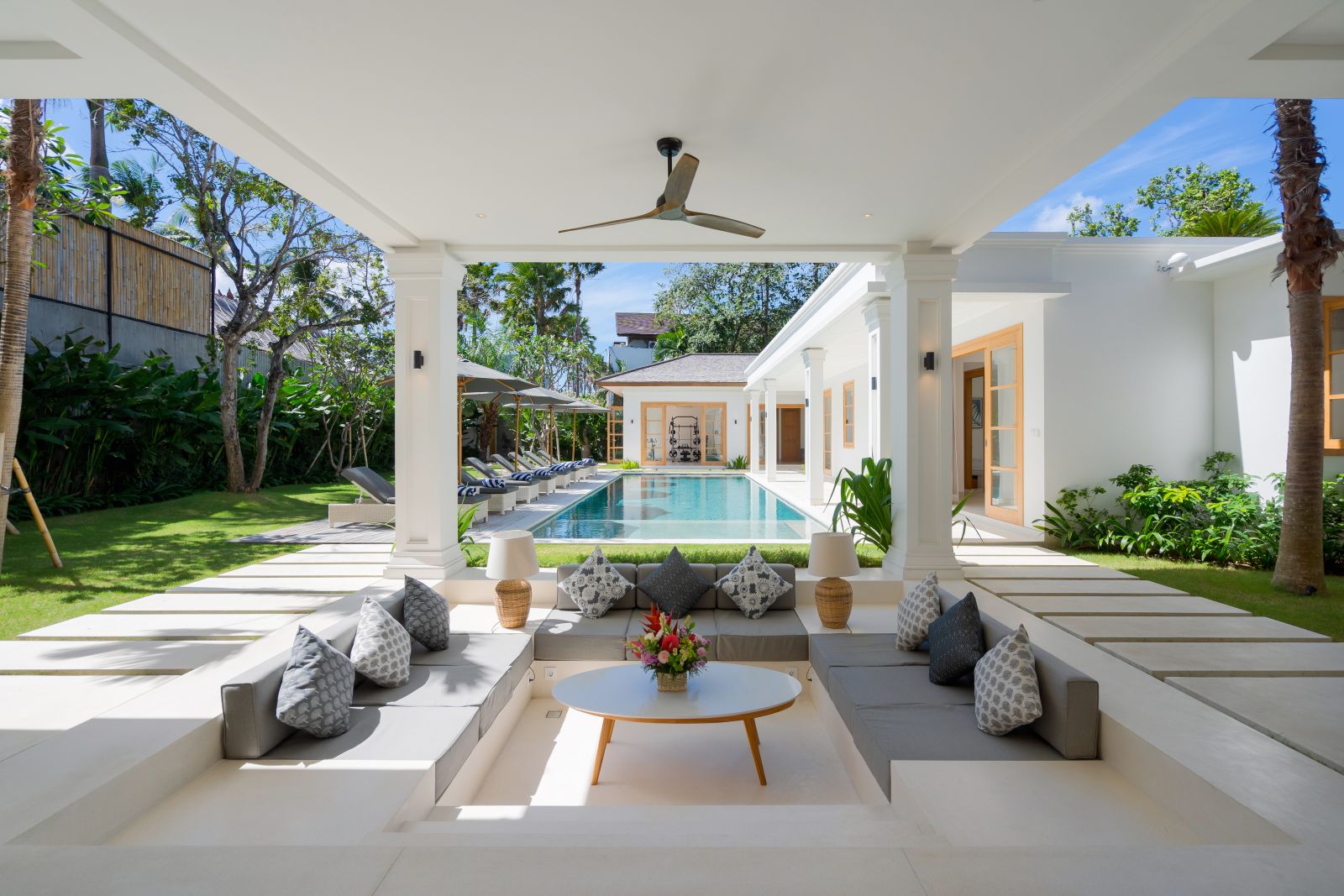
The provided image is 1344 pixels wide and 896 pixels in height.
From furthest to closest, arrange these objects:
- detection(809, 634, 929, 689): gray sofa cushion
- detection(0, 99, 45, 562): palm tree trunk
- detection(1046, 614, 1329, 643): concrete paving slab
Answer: detection(0, 99, 45, 562): palm tree trunk, detection(1046, 614, 1329, 643): concrete paving slab, detection(809, 634, 929, 689): gray sofa cushion

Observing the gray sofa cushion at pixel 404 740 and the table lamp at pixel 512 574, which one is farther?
the table lamp at pixel 512 574

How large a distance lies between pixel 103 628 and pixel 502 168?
4.04m

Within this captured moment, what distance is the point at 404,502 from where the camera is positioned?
6211 mm

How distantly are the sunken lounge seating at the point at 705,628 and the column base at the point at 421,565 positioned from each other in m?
1.25

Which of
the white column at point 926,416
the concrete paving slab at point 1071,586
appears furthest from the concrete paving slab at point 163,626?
the concrete paving slab at point 1071,586

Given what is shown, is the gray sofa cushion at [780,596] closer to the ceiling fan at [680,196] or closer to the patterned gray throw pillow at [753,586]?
the patterned gray throw pillow at [753,586]

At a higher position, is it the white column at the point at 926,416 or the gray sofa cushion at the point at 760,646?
the white column at the point at 926,416

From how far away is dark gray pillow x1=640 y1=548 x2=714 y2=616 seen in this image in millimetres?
5258

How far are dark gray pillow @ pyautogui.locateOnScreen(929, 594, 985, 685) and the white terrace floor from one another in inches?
24.2

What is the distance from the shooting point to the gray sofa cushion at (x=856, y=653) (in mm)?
4139

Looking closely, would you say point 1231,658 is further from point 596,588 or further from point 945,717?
point 596,588

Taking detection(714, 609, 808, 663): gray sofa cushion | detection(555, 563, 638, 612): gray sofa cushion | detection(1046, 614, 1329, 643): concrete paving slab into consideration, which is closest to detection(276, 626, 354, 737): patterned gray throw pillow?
detection(555, 563, 638, 612): gray sofa cushion

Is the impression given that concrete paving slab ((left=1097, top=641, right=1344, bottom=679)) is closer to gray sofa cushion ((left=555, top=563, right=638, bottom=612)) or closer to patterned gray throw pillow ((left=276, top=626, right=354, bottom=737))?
gray sofa cushion ((left=555, top=563, right=638, bottom=612))

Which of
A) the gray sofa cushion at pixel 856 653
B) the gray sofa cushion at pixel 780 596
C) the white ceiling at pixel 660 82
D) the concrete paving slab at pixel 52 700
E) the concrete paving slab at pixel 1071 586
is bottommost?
the gray sofa cushion at pixel 856 653
